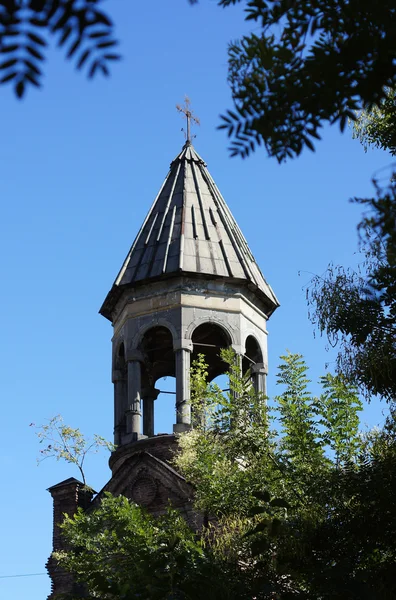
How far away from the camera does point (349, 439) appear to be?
17.8 meters

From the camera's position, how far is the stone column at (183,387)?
79.1 feet

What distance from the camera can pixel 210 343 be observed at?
27656 millimetres

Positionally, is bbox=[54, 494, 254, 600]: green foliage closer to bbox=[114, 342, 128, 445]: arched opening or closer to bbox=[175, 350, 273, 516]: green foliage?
bbox=[175, 350, 273, 516]: green foliage

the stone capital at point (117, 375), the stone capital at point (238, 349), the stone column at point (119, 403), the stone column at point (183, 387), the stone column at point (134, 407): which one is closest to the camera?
the stone column at point (183, 387)

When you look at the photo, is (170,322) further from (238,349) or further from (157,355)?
(157,355)

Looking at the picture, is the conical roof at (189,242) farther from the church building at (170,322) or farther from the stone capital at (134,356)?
the stone capital at (134,356)

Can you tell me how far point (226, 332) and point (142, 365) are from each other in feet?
6.63

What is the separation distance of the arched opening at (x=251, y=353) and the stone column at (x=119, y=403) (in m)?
2.72

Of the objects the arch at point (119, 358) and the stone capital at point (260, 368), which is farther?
the arch at point (119, 358)

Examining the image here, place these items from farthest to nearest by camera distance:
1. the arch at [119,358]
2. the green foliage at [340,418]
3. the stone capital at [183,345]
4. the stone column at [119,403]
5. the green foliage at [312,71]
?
1. the arch at [119,358]
2. the stone column at [119,403]
3. the stone capital at [183,345]
4. the green foliage at [340,418]
5. the green foliage at [312,71]

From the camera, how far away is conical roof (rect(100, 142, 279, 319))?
2605 cm

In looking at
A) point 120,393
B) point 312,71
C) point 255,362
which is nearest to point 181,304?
point 255,362

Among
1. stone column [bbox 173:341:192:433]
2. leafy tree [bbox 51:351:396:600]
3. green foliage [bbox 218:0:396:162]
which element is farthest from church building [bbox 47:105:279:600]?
green foliage [bbox 218:0:396:162]

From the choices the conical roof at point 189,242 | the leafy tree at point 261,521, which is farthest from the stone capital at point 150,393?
the leafy tree at point 261,521
